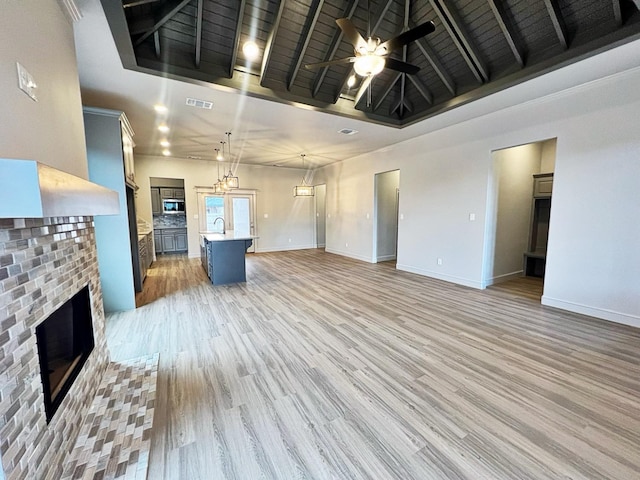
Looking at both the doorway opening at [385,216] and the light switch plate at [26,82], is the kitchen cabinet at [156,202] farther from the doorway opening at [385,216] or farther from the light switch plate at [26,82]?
the light switch plate at [26,82]

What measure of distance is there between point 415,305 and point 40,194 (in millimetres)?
3965

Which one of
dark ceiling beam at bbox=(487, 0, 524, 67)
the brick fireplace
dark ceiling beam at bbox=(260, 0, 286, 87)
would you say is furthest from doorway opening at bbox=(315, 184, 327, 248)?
the brick fireplace

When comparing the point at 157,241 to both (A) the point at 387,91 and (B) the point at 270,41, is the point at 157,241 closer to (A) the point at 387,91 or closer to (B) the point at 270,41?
(B) the point at 270,41

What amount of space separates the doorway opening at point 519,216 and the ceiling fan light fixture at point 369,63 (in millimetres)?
3084

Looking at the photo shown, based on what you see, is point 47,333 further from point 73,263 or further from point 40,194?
point 40,194

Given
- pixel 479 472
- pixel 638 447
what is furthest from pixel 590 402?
pixel 479 472

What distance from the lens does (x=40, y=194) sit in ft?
2.70

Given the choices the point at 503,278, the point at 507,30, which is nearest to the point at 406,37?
the point at 507,30

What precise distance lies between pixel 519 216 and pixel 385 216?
2.92 m

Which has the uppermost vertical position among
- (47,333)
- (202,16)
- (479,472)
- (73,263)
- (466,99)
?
(202,16)

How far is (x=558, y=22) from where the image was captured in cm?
268

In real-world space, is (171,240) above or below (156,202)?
below

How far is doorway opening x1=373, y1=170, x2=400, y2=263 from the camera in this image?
6.87 meters

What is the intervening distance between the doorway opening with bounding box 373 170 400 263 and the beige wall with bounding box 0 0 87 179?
5842mm
